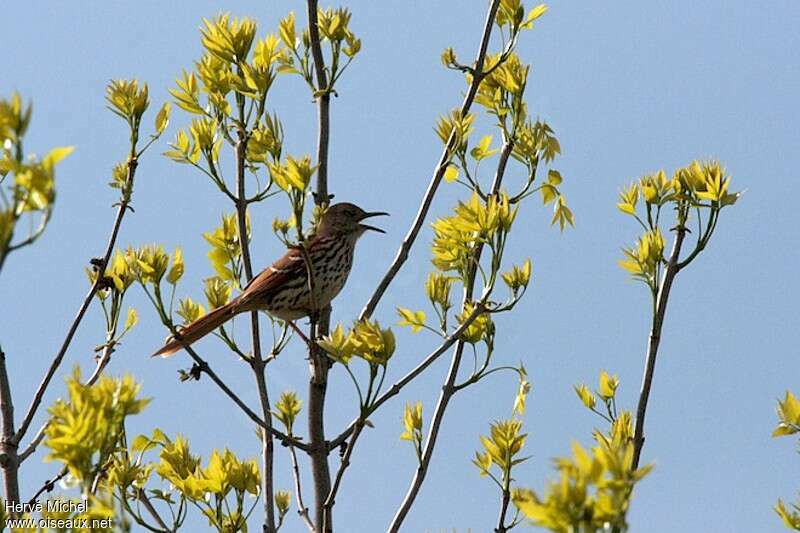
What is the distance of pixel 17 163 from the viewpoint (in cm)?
222

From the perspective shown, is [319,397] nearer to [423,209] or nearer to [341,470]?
[341,470]

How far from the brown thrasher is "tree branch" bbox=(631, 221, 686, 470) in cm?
146

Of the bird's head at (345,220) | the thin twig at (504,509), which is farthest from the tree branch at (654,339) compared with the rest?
the bird's head at (345,220)

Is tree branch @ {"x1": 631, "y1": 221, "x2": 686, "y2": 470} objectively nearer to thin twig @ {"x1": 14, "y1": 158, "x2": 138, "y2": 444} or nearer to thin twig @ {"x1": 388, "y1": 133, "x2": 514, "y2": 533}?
thin twig @ {"x1": 388, "y1": 133, "x2": 514, "y2": 533}

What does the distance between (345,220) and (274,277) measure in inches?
45.1

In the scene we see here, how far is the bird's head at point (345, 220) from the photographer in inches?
267

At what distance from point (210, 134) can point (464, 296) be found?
1175 millimetres

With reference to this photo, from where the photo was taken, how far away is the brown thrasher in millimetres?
5035

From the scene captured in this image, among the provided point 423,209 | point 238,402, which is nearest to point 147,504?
point 238,402

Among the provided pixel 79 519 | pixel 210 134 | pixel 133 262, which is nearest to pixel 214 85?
pixel 210 134

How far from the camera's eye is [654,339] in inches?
166

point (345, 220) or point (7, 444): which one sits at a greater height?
point (345, 220)

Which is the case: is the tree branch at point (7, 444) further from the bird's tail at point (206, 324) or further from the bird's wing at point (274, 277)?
the bird's wing at point (274, 277)

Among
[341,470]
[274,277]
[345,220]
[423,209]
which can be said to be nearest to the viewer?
[341,470]
